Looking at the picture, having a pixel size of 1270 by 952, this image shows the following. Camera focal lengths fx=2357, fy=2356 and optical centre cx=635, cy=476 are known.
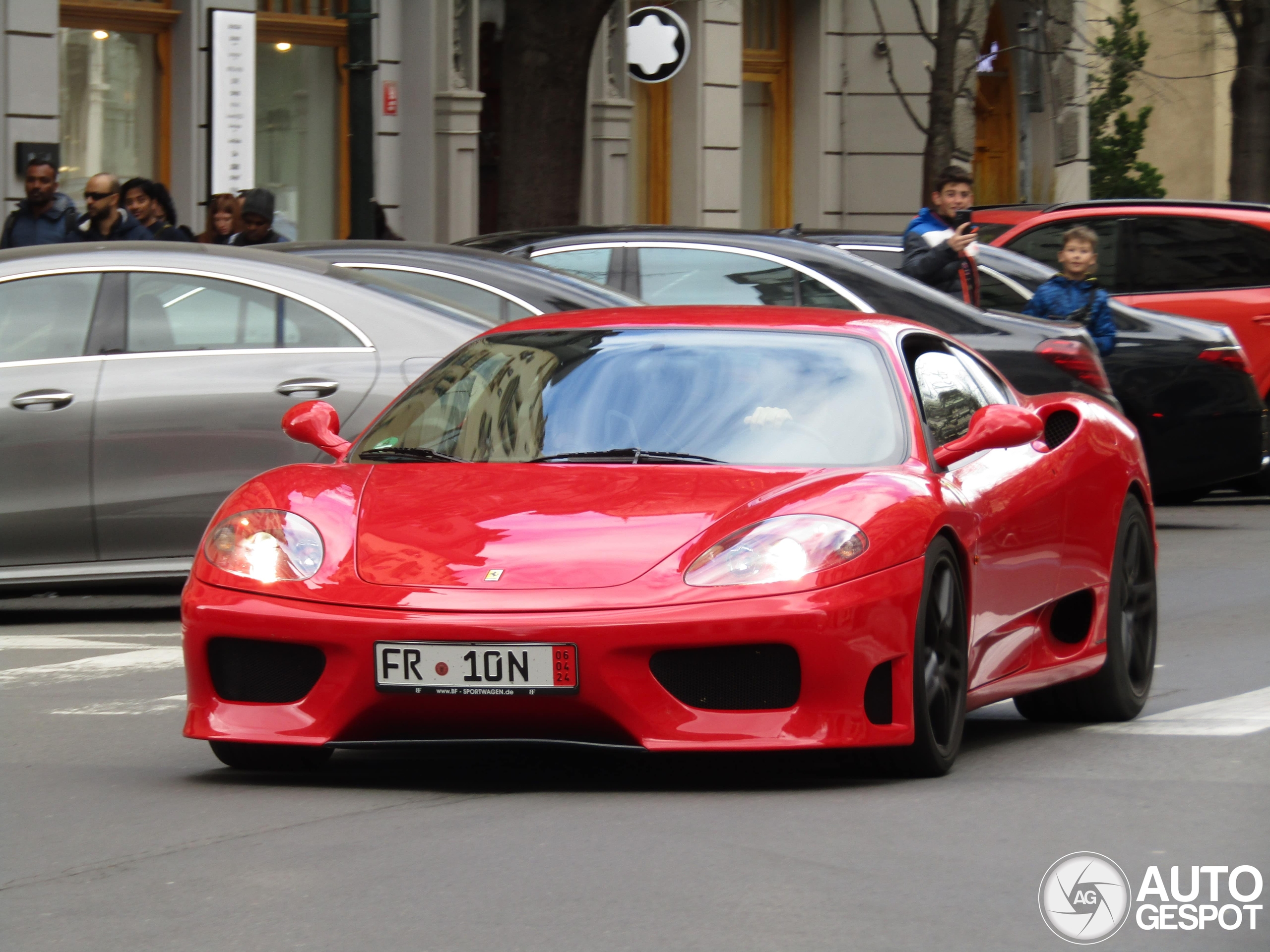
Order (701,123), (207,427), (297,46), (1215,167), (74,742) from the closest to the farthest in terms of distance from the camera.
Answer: (74,742) → (207,427) → (297,46) → (701,123) → (1215,167)

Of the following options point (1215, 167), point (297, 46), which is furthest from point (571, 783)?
point (1215, 167)

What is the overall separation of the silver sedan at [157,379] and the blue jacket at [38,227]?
4502mm

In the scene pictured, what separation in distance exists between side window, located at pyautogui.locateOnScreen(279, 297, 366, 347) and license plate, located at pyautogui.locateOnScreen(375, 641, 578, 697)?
14.2 feet

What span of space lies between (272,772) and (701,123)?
800 inches

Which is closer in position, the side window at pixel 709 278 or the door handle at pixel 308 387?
the door handle at pixel 308 387

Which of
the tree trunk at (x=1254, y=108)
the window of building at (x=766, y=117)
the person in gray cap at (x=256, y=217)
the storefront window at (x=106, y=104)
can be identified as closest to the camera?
the person in gray cap at (x=256, y=217)

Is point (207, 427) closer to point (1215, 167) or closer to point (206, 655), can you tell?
point (206, 655)

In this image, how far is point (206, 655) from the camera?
5.96 metres

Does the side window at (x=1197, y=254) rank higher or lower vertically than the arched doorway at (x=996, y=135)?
lower

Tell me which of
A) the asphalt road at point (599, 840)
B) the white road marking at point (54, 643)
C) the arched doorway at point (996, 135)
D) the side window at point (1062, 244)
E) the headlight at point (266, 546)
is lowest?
the white road marking at point (54, 643)

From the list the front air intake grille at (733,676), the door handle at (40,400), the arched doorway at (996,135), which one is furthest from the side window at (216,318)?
the arched doorway at (996,135)

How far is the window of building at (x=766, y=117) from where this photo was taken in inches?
1086

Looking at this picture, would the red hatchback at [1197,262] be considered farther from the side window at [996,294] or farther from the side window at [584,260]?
the side window at [584,260]

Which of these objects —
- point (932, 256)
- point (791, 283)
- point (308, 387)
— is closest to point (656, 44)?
point (932, 256)
